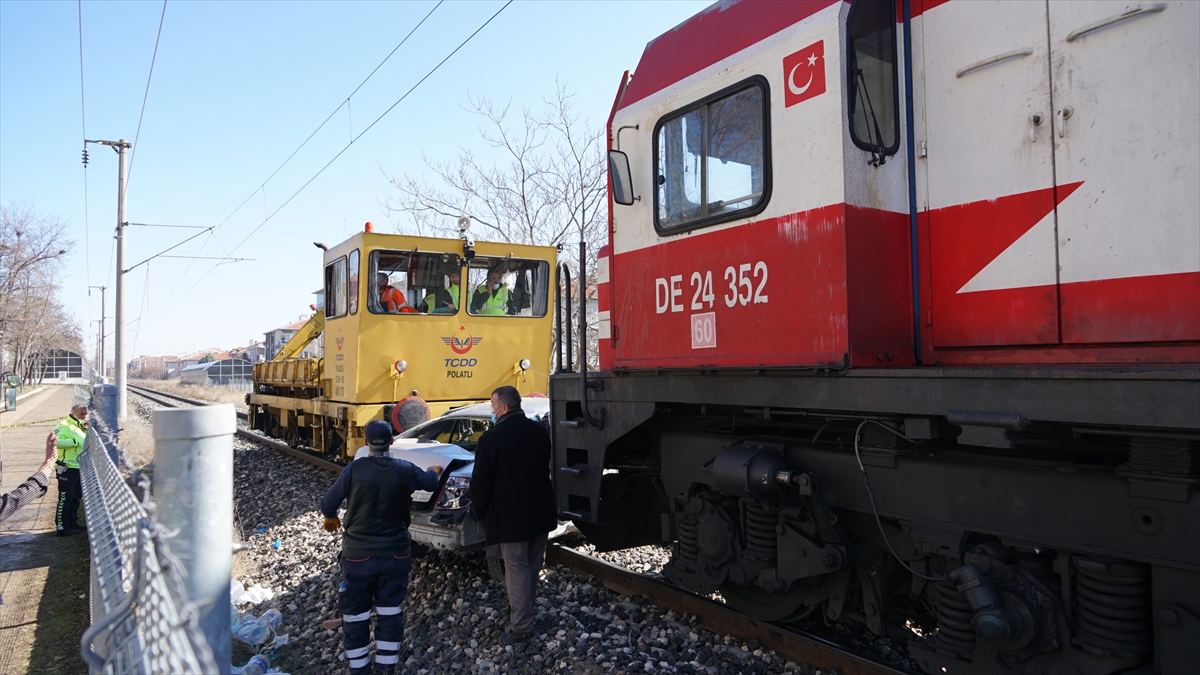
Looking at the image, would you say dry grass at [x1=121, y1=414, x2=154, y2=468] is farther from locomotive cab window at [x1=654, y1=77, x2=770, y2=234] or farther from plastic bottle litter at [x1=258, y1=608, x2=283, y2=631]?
locomotive cab window at [x1=654, y1=77, x2=770, y2=234]

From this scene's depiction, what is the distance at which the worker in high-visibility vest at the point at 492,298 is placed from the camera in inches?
459

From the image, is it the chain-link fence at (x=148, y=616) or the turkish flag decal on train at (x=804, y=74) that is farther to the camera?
the turkish flag decal on train at (x=804, y=74)

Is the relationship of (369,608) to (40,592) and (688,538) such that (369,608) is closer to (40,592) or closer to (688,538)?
(688,538)

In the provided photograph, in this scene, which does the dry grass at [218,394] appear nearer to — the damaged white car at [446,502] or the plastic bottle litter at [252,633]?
the damaged white car at [446,502]

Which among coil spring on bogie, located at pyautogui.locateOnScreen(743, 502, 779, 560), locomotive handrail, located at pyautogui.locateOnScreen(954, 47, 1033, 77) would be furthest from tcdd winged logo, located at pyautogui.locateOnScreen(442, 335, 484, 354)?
locomotive handrail, located at pyautogui.locateOnScreen(954, 47, 1033, 77)

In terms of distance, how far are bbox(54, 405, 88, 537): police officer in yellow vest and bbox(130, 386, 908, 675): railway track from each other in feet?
19.1

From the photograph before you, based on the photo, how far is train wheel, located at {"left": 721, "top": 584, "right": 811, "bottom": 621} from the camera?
4445 millimetres

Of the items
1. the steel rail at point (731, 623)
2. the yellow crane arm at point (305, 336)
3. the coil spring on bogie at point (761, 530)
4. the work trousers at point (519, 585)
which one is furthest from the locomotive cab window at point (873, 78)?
the yellow crane arm at point (305, 336)

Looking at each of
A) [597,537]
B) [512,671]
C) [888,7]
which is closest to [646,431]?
[597,537]

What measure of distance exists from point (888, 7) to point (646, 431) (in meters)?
3.29

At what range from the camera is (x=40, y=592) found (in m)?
6.42

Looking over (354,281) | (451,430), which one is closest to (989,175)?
(451,430)

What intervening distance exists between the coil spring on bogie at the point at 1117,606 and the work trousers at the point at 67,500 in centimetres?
958

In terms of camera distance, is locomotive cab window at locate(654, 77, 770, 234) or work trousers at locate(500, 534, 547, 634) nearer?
locomotive cab window at locate(654, 77, 770, 234)
